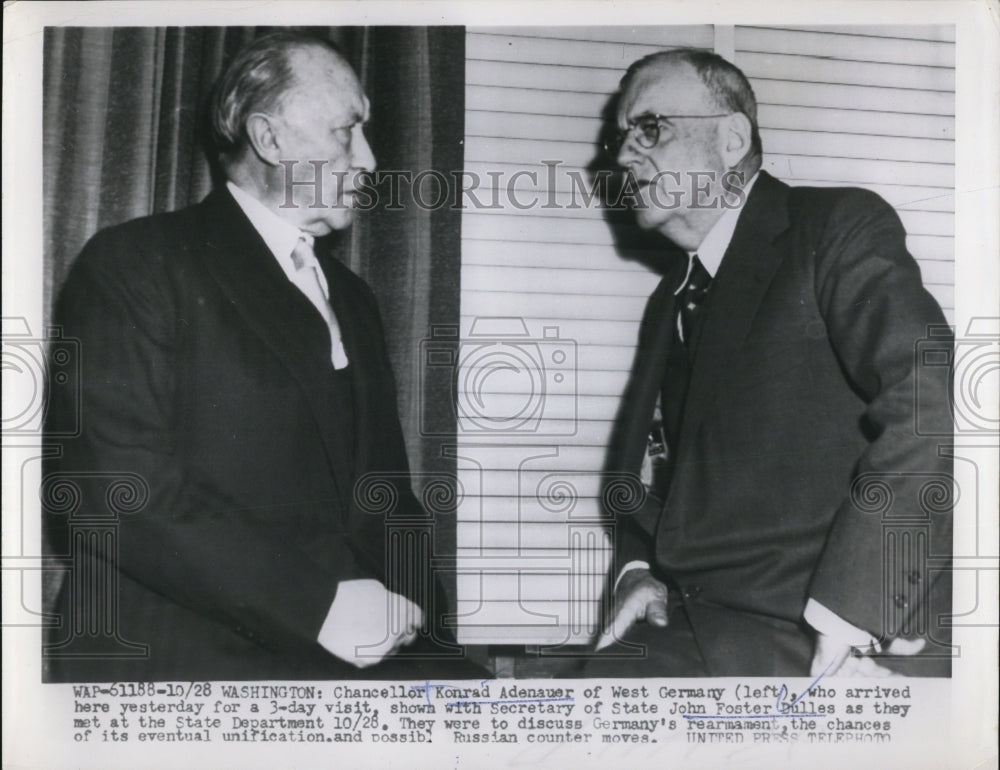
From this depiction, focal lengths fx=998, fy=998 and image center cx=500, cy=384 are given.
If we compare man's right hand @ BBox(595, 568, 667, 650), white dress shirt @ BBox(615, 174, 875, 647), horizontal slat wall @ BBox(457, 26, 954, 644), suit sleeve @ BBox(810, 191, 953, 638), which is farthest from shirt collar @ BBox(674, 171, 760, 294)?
man's right hand @ BBox(595, 568, 667, 650)

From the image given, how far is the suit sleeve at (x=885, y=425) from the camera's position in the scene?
2.74 m

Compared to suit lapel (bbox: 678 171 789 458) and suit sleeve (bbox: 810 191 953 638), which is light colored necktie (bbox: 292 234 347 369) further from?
suit sleeve (bbox: 810 191 953 638)

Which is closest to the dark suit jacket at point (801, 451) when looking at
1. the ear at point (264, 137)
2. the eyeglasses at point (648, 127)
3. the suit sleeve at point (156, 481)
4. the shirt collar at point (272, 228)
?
the eyeglasses at point (648, 127)

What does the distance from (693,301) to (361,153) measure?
3.35ft

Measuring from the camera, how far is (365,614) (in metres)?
2.75

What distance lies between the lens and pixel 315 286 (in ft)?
9.16

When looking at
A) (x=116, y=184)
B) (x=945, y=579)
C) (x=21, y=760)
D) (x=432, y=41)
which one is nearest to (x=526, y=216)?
(x=432, y=41)

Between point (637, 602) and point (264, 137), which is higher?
point (264, 137)

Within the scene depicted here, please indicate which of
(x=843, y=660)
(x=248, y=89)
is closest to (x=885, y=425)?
(x=843, y=660)

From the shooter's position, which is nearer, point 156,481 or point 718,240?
point 156,481

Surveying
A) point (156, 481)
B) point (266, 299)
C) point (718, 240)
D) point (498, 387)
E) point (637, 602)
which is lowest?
point (637, 602)

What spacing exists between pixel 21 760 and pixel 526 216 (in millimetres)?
2061

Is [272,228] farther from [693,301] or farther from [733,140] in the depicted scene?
[733,140]

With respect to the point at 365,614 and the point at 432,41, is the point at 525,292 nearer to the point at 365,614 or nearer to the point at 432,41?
the point at 432,41
